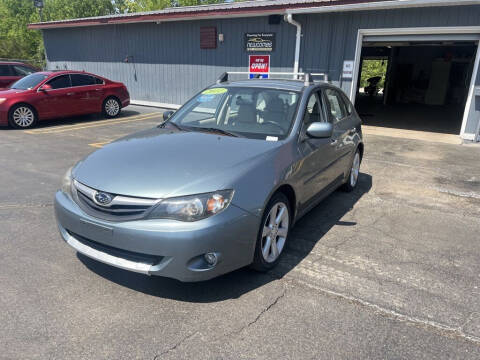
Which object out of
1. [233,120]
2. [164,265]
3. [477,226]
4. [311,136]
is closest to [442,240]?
[477,226]

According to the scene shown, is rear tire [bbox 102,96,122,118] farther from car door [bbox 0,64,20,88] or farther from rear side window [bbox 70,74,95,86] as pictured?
car door [bbox 0,64,20,88]

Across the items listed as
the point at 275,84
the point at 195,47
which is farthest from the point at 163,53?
the point at 275,84

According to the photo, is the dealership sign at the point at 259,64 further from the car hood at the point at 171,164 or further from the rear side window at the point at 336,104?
the car hood at the point at 171,164

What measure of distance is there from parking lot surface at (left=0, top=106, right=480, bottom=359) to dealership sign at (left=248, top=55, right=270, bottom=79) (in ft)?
26.7

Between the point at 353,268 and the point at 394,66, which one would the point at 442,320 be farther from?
the point at 394,66

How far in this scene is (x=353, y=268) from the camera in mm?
3389

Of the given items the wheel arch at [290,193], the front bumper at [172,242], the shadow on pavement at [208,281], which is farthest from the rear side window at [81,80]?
the wheel arch at [290,193]

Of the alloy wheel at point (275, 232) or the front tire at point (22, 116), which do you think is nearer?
the alloy wheel at point (275, 232)

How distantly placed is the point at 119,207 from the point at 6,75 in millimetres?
13216

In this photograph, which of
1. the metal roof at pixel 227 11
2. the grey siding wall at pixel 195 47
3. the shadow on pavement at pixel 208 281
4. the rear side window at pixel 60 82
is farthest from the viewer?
the metal roof at pixel 227 11

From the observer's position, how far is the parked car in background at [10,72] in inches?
506

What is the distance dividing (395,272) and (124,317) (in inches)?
91.7

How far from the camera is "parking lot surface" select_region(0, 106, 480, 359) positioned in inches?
94.7

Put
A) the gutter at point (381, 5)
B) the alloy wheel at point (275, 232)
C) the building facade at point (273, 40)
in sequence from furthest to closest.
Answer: the building facade at point (273, 40) < the gutter at point (381, 5) < the alloy wheel at point (275, 232)
